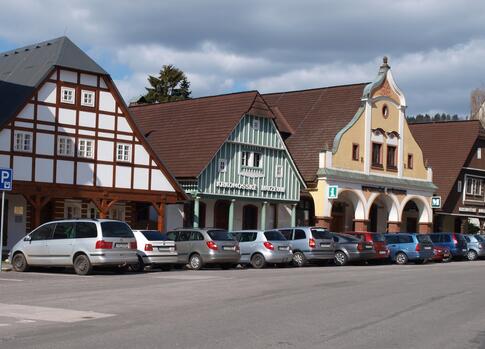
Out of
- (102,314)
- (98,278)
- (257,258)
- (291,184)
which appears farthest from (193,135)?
(102,314)

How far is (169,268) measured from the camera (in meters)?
28.2

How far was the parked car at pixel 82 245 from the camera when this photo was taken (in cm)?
2347

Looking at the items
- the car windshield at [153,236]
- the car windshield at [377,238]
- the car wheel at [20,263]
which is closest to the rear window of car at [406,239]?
the car windshield at [377,238]

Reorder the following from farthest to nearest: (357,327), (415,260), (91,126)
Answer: (415,260) < (91,126) < (357,327)

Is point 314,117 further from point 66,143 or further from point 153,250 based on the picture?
point 153,250

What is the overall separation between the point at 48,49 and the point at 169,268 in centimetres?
1214

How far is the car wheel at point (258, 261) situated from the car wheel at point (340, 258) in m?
5.07

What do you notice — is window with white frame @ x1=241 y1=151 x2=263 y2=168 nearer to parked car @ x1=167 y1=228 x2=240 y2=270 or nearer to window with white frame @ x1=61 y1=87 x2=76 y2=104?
window with white frame @ x1=61 y1=87 x2=76 y2=104

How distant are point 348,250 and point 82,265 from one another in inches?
553

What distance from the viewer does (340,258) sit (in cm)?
3438

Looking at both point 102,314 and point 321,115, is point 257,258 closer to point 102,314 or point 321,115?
point 102,314

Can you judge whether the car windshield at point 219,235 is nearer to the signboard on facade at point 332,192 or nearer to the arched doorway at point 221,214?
the arched doorway at point 221,214

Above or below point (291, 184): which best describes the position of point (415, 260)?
below

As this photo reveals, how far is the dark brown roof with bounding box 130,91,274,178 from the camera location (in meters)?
39.8
